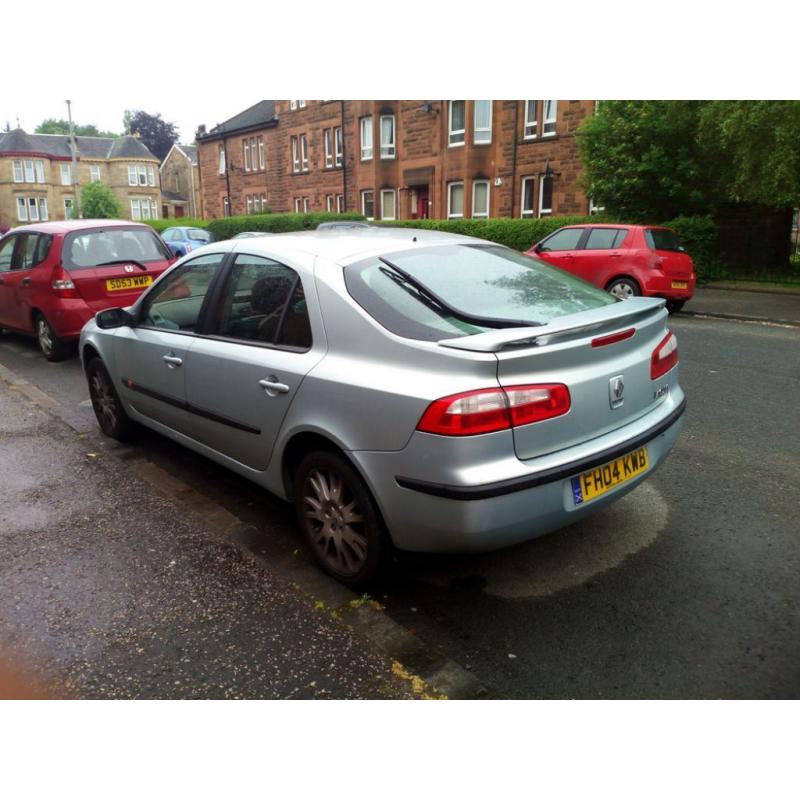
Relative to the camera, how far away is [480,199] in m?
31.1

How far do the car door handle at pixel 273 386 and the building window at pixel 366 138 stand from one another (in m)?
35.3

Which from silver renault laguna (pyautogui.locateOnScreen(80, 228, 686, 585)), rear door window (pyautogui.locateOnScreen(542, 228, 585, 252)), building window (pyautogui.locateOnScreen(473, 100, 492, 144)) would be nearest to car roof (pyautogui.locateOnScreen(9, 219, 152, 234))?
silver renault laguna (pyautogui.locateOnScreen(80, 228, 686, 585))

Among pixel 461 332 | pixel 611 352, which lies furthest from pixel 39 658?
pixel 611 352

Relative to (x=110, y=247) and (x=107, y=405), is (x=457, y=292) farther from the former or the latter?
(x=110, y=247)

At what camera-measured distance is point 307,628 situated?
321cm

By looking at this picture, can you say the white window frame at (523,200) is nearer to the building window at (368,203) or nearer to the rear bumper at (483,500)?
the building window at (368,203)

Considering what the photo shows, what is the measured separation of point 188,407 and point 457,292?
1.96 meters

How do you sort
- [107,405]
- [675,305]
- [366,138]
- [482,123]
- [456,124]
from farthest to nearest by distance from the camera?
[366,138] → [456,124] → [482,123] → [675,305] → [107,405]

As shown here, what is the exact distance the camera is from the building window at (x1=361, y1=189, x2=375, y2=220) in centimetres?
3747

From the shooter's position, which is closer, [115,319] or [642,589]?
[642,589]

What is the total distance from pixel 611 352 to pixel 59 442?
4647 millimetres

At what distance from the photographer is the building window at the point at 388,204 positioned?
1435 inches

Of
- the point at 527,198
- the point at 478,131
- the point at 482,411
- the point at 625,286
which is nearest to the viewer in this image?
the point at 482,411

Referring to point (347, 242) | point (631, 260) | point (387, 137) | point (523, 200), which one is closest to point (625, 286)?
point (631, 260)
